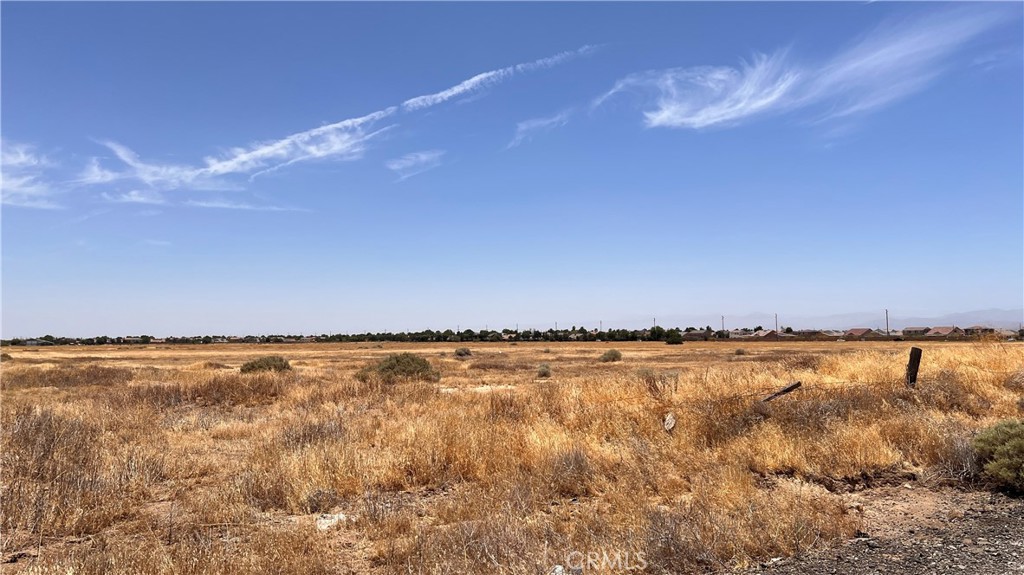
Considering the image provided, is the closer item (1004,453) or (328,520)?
(328,520)

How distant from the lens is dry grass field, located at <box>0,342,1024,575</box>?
5.14 meters

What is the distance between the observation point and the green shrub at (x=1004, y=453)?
6.77 metres

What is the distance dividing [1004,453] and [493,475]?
640 cm

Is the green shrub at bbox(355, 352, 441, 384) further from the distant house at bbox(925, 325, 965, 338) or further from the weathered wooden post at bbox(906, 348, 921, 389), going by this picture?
the distant house at bbox(925, 325, 965, 338)

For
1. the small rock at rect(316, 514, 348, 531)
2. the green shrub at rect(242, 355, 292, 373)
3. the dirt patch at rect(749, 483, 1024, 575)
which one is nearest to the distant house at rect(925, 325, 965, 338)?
the green shrub at rect(242, 355, 292, 373)

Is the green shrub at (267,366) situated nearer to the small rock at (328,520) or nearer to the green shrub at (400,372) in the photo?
the green shrub at (400,372)

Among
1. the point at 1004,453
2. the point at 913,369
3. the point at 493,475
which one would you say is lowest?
the point at 493,475

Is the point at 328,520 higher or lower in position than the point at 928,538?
lower

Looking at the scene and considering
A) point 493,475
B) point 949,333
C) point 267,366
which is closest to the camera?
point 493,475

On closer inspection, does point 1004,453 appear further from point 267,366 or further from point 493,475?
point 267,366

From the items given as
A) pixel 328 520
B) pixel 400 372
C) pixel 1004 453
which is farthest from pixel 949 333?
pixel 328 520

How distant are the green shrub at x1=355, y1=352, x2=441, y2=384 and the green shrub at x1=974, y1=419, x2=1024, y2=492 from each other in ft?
62.8

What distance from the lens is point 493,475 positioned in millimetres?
7910

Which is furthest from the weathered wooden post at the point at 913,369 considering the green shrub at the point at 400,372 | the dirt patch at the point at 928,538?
the green shrub at the point at 400,372
